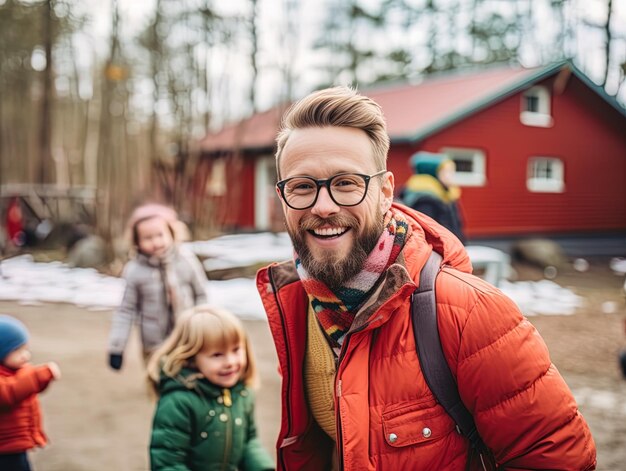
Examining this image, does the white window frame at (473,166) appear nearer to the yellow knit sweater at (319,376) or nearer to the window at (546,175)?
the window at (546,175)

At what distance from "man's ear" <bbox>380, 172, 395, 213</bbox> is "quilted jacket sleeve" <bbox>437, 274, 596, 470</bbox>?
1.08ft

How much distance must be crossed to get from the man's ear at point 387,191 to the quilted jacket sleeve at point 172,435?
5.19ft

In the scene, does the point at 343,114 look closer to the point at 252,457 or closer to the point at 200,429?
the point at 200,429

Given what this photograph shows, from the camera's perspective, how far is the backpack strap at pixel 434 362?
1.55 m

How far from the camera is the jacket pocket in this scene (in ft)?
5.10

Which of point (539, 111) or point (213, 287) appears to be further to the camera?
point (539, 111)

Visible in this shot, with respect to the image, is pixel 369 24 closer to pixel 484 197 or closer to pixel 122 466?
pixel 484 197

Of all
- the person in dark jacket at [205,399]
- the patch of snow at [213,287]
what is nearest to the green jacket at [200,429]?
the person in dark jacket at [205,399]

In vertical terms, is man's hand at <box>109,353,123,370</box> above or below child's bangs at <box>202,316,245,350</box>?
below

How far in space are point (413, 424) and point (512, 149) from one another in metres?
20.1

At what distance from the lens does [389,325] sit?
162 centimetres

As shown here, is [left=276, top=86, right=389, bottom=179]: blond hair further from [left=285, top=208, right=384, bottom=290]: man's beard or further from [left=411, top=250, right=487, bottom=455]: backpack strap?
[left=411, top=250, right=487, bottom=455]: backpack strap

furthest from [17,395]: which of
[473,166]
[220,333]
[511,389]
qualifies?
[473,166]

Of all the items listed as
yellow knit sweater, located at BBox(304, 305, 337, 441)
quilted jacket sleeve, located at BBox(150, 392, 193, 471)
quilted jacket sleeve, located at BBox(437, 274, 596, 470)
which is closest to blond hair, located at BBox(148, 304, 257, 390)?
quilted jacket sleeve, located at BBox(150, 392, 193, 471)
